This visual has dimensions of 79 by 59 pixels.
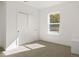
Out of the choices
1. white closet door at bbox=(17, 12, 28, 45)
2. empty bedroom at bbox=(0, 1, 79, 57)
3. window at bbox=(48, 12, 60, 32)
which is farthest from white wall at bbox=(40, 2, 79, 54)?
white closet door at bbox=(17, 12, 28, 45)

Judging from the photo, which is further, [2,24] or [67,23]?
[67,23]

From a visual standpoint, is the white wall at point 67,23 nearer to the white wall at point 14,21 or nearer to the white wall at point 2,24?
the white wall at point 14,21

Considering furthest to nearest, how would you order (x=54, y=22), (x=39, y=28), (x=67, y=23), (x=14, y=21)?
(x=39, y=28) → (x=54, y=22) → (x=67, y=23) → (x=14, y=21)

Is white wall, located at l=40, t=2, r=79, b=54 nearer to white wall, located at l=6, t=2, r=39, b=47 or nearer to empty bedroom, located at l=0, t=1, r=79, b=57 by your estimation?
empty bedroom, located at l=0, t=1, r=79, b=57

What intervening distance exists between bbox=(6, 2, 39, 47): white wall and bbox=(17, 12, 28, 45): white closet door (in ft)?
0.64

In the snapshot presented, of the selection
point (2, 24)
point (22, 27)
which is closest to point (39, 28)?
point (22, 27)

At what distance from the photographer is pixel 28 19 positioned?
463cm

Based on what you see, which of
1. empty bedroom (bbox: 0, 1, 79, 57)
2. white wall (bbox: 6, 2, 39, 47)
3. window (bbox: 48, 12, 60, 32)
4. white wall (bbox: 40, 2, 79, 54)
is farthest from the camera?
window (bbox: 48, 12, 60, 32)

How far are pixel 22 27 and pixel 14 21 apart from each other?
2.04ft

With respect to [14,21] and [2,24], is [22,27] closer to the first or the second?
[14,21]

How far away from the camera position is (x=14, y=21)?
374 cm

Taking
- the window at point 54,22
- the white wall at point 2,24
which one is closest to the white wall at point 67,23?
the window at point 54,22

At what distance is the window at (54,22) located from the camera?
15.1 feet

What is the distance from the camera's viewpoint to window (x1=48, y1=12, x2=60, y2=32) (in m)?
4.61
